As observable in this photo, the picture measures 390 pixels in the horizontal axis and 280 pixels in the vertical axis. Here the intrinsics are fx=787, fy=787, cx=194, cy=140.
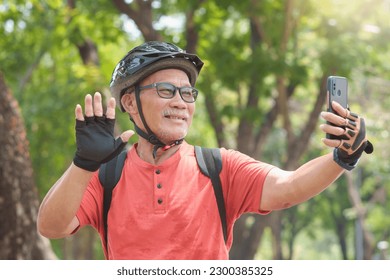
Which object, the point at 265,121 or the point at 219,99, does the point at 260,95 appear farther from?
the point at 219,99

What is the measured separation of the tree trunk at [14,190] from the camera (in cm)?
852

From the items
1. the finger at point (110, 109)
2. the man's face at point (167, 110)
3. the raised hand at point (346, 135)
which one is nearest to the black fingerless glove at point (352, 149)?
the raised hand at point (346, 135)

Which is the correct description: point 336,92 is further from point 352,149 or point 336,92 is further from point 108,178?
point 108,178

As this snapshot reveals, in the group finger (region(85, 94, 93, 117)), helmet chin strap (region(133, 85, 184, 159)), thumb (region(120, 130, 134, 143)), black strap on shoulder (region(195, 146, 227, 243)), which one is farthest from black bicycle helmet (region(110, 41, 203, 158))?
finger (region(85, 94, 93, 117))

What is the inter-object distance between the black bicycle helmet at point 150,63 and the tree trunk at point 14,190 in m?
5.10

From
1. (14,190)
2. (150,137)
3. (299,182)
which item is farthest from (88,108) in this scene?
(14,190)

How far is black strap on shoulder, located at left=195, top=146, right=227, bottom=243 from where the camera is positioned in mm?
3471

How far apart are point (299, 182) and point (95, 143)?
87 centimetres

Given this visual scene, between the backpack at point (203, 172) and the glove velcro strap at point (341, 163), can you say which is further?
the backpack at point (203, 172)

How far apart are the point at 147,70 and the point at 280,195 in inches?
32.6

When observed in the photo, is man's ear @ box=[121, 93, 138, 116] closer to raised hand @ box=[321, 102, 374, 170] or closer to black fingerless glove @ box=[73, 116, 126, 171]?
black fingerless glove @ box=[73, 116, 126, 171]

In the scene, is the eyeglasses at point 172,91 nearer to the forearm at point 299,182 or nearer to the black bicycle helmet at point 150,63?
the black bicycle helmet at point 150,63

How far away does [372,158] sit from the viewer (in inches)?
862

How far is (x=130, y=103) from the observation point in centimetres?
375
